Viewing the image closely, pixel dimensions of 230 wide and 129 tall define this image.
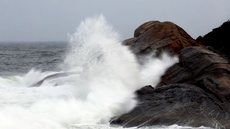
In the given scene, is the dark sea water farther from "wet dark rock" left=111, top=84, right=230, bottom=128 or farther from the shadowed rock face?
"wet dark rock" left=111, top=84, right=230, bottom=128

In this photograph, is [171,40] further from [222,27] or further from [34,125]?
[34,125]

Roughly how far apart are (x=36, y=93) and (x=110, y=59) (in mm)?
2572

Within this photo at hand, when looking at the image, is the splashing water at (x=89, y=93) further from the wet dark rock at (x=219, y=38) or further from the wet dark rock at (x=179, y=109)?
the wet dark rock at (x=219, y=38)

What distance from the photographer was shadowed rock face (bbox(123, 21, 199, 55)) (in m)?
16.1

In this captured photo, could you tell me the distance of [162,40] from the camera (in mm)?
16484

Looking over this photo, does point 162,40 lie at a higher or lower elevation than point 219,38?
lower

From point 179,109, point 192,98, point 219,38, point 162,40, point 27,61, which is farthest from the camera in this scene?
point 27,61

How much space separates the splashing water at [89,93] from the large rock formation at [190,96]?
1.37ft

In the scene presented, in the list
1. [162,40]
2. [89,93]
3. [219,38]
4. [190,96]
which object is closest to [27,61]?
[219,38]

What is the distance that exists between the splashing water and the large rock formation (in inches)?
16.5

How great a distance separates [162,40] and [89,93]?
181 inches

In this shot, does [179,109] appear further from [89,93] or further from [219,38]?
[219,38]

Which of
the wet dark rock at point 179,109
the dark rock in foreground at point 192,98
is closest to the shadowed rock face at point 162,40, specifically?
the dark rock in foreground at point 192,98

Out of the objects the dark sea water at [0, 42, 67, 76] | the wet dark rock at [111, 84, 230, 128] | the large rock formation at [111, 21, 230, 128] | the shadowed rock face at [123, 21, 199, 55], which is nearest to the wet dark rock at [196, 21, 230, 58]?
the shadowed rock face at [123, 21, 199, 55]
